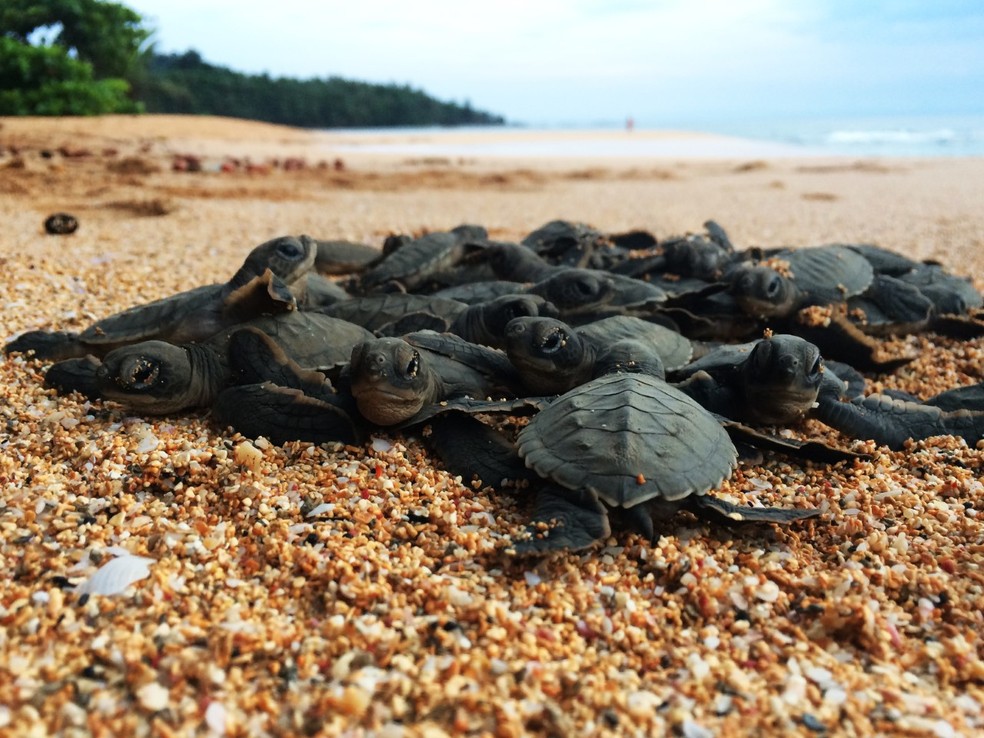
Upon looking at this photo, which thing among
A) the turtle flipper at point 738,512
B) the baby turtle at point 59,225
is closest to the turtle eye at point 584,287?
the turtle flipper at point 738,512

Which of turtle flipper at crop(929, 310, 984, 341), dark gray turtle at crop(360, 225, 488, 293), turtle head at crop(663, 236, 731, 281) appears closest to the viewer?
turtle flipper at crop(929, 310, 984, 341)

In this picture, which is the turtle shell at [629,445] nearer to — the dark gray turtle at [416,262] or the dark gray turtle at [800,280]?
the dark gray turtle at [800,280]

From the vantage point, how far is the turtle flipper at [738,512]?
7.79ft

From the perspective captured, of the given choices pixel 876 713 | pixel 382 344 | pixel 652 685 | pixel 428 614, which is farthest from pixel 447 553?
pixel 876 713

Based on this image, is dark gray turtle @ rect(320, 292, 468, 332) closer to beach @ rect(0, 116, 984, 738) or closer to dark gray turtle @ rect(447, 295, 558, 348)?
dark gray turtle @ rect(447, 295, 558, 348)

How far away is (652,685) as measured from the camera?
1.77 metres

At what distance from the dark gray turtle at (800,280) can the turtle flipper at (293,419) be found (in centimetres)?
252

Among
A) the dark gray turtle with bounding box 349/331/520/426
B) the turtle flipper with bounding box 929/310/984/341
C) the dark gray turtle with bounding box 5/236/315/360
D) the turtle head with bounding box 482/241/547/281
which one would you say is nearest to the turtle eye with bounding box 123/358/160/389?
the dark gray turtle with bounding box 5/236/315/360

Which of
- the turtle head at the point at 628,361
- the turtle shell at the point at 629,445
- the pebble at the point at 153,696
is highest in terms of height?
the turtle head at the point at 628,361

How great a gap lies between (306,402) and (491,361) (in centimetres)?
90

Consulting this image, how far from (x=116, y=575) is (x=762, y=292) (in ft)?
11.6

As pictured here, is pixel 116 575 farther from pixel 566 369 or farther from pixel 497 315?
pixel 497 315

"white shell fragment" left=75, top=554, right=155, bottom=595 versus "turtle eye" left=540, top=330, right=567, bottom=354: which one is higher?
"turtle eye" left=540, top=330, right=567, bottom=354

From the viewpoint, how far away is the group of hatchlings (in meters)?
2.46
